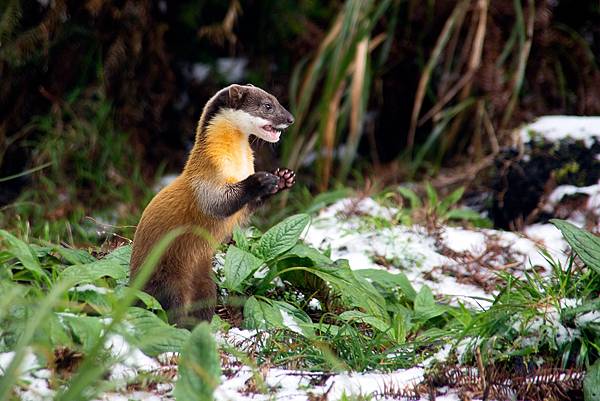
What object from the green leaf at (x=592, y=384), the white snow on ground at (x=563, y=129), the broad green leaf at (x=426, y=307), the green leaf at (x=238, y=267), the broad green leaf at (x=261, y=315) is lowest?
the broad green leaf at (x=426, y=307)

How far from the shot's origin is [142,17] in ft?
22.3

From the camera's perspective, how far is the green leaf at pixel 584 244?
316 centimetres

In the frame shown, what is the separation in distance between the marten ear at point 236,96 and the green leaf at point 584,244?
4.60 feet

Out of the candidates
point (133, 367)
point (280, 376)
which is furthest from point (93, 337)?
point (280, 376)

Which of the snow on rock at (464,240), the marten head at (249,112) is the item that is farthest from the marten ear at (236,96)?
the snow on rock at (464,240)

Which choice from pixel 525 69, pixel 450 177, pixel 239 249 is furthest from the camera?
pixel 525 69

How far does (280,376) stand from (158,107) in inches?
177

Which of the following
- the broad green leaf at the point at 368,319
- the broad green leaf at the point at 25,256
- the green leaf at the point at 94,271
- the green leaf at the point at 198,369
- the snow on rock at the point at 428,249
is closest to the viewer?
the green leaf at the point at 198,369

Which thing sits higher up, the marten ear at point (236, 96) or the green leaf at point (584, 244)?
the marten ear at point (236, 96)

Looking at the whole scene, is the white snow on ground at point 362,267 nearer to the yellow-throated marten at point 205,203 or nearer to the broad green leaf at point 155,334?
the broad green leaf at point 155,334

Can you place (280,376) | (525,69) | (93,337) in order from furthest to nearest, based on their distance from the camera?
(525,69), (280,376), (93,337)

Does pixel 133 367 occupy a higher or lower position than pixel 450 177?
higher

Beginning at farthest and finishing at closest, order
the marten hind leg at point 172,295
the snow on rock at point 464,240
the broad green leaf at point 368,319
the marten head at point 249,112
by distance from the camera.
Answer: the snow on rock at point 464,240
the marten head at point 249,112
the broad green leaf at point 368,319
the marten hind leg at point 172,295

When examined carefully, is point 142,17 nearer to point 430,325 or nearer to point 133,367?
point 430,325
